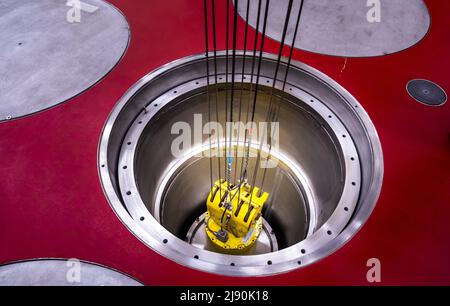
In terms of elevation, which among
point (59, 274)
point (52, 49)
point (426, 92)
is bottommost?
point (59, 274)

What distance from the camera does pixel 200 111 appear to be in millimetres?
2168

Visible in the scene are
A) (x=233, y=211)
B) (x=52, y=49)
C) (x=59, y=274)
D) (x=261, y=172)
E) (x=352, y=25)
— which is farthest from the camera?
(x=261, y=172)

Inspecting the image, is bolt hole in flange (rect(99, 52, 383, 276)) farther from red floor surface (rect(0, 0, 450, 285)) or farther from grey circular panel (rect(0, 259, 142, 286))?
grey circular panel (rect(0, 259, 142, 286))

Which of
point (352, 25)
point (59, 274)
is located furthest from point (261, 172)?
point (59, 274)

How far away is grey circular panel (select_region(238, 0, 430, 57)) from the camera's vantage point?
1968 mm

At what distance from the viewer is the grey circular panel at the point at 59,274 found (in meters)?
1.16

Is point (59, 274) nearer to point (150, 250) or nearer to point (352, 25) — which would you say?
point (150, 250)

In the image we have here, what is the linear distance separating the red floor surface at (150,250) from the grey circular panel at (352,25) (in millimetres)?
101

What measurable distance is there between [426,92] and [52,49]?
2.26 meters

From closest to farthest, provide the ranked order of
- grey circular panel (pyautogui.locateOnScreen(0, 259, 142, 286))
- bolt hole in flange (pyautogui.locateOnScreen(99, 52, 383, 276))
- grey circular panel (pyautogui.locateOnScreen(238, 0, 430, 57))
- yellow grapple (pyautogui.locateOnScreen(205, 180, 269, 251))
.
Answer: grey circular panel (pyautogui.locateOnScreen(0, 259, 142, 286)), bolt hole in flange (pyautogui.locateOnScreen(99, 52, 383, 276)), yellow grapple (pyautogui.locateOnScreen(205, 180, 269, 251)), grey circular panel (pyautogui.locateOnScreen(238, 0, 430, 57))

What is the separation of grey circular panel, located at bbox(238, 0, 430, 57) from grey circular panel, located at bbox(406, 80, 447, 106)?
1.00ft

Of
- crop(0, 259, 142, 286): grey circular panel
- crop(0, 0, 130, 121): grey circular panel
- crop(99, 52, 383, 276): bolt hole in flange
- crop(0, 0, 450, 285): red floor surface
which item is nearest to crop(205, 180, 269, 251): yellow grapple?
crop(99, 52, 383, 276): bolt hole in flange

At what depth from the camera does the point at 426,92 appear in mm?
1715
